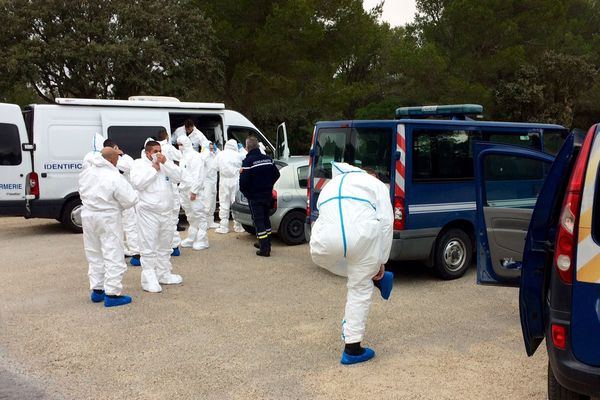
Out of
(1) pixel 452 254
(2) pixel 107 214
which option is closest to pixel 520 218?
(1) pixel 452 254

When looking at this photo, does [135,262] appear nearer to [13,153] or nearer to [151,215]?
[151,215]

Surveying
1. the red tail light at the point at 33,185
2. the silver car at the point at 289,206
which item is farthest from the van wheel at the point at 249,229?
the red tail light at the point at 33,185

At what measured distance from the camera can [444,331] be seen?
5145 mm

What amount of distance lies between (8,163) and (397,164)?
285 inches

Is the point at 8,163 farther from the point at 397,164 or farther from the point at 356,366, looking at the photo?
the point at 356,366

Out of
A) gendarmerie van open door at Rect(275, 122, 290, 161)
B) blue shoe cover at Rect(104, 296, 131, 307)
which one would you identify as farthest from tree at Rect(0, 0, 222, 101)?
blue shoe cover at Rect(104, 296, 131, 307)

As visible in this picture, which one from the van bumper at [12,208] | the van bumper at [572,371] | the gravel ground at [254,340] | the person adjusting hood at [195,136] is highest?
the person adjusting hood at [195,136]

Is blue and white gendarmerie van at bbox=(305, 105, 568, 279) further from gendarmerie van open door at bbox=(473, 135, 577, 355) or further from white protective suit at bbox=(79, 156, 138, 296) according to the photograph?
white protective suit at bbox=(79, 156, 138, 296)

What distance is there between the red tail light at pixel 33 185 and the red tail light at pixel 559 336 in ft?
30.5

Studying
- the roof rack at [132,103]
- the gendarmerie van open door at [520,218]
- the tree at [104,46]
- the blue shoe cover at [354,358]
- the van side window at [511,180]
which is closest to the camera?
the gendarmerie van open door at [520,218]

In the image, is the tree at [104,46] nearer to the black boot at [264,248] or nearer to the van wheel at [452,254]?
the black boot at [264,248]

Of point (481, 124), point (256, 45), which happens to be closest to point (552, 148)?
point (481, 124)

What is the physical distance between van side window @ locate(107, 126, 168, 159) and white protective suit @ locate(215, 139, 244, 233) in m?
1.81

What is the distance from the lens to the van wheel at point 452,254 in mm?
6754
